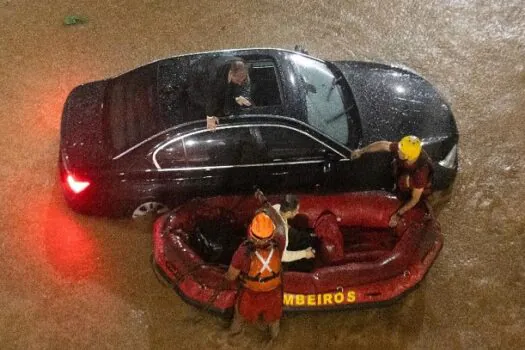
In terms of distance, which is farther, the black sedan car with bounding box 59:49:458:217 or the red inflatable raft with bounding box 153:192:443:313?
the black sedan car with bounding box 59:49:458:217

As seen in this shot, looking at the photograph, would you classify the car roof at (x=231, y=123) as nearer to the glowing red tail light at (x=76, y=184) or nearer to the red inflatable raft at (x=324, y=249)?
the glowing red tail light at (x=76, y=184)

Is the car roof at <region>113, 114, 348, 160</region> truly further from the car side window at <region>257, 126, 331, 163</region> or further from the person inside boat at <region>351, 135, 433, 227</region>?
the person inside boat at <region>351, 135, 433, 227</region>

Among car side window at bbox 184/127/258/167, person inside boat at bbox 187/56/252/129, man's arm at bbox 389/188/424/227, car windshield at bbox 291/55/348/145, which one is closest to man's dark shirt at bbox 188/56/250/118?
person inside boat at bbox 187/56/252/129

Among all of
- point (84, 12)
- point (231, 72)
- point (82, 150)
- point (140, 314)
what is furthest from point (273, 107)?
point (84, 12)

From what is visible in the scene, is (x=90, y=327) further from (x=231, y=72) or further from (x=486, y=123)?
(x=486, y=123)

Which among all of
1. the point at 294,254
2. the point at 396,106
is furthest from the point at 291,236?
the point at 396,106

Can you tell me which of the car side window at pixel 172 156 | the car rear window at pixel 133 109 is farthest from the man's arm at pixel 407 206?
the car rear window at pixel 133 109

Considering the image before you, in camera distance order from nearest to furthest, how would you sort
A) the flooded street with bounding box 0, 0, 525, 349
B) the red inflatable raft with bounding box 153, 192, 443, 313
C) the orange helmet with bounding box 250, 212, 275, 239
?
the orange helmet with bounding box 250, 212, 275, 239, the red inflatable raft with bounding box 153, 192, 443, 313, the flooded street with bounding box 0, 0, 525, 349

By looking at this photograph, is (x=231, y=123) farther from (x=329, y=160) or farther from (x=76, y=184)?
(x=76, y=184)

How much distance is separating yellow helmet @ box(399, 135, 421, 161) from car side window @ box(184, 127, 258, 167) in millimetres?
1577

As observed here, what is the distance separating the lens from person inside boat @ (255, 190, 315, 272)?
5.25 meters

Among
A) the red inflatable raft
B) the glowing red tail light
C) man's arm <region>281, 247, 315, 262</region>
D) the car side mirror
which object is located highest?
the car side mirror

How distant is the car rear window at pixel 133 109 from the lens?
6.02m

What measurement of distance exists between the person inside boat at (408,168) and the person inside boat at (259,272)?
1.79 metres
